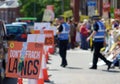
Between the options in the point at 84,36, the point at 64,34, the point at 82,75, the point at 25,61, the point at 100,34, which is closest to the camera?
the point at 25,61

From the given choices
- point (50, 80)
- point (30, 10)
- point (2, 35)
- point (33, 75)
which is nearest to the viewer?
point (33, 75)

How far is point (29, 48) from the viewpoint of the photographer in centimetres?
1098

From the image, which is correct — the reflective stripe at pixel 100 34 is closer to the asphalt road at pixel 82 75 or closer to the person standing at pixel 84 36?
the asphalt road at pixel 82 75

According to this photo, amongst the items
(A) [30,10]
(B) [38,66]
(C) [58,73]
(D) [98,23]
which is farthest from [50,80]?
(A) [30,10]

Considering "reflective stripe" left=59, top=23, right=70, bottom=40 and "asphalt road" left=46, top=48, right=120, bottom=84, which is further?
"reflective stripe" left=59, top=23, right=70, bottom=40

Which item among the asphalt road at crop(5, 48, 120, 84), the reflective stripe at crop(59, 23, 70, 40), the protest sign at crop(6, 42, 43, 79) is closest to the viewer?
the protest sign at crop(6, 42, 43, 79)

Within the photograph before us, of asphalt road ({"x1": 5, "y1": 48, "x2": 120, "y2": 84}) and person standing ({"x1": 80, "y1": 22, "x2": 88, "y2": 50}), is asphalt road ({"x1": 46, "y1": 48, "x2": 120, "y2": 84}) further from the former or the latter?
person standing ({"x1": 80, "y1": 22, "x2": 88, "y2": 50})

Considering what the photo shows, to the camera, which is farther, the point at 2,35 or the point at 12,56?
the point at 2,35

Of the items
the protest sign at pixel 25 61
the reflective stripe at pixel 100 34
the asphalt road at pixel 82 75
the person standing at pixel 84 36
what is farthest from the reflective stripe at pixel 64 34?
the person standing at pixel 84 36

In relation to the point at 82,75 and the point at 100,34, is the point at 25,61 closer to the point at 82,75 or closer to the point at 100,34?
the point at 82,75

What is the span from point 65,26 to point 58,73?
2.71 metres

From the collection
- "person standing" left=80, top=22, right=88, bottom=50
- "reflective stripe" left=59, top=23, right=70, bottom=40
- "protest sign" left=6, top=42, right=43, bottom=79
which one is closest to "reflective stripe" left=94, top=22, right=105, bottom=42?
"reflective stripe" left=59, top=23, right=70, bottom=40

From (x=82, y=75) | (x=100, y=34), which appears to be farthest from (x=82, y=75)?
(x=100, y=34)

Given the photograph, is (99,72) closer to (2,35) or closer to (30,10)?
(2,35)
